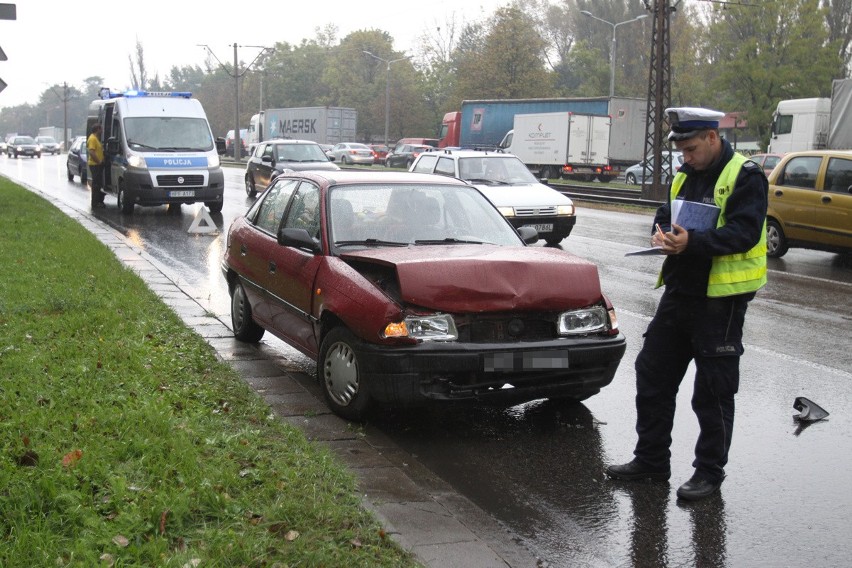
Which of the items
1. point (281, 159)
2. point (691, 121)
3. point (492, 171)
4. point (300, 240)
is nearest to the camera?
point (691, 121)

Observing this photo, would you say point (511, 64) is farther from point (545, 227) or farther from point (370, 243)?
point (370, 243)

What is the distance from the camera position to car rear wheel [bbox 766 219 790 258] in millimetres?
15367

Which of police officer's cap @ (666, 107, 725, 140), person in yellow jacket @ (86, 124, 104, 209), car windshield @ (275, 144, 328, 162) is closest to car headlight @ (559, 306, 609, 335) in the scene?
police officer's cap @ (666, 107, 725, 140)

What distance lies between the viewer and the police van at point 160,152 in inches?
811

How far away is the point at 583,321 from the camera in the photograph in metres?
6.06

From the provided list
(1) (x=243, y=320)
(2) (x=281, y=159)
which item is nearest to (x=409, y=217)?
(1) (x=243, y=320)

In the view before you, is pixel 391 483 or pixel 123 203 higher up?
pixel 123 203

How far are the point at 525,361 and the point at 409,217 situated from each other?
1.74 m

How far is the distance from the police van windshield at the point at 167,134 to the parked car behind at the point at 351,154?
35.7m

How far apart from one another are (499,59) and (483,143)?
21.5m

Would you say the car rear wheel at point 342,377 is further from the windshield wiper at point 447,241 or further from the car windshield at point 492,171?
the car windshield at point 492,171

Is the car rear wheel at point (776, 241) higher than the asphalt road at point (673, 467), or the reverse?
the car rear wheel at point (776, 241)

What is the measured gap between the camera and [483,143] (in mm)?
50062

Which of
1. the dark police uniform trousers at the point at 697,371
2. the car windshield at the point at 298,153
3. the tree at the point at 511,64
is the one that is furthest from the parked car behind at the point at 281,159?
the tree at the point at 511,64
